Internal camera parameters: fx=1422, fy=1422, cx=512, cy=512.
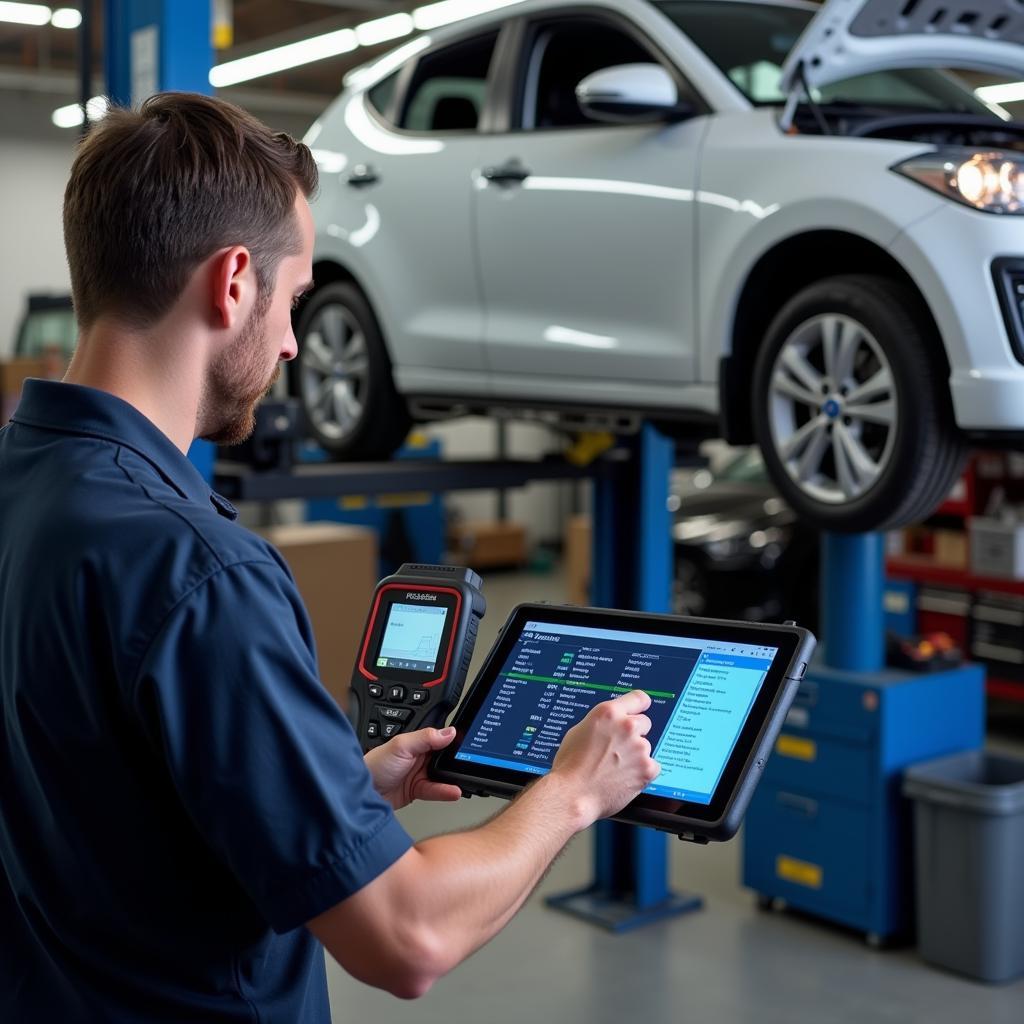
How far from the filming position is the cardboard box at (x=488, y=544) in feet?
38.5

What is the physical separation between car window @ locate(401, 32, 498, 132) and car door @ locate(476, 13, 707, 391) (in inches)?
13.8

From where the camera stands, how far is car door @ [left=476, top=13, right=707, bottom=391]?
343cm

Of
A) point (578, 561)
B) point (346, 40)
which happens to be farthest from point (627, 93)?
point (346, 40)

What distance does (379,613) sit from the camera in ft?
5.49

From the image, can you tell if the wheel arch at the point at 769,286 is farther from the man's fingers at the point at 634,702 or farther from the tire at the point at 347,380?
the man's fingers at the point at 634,702

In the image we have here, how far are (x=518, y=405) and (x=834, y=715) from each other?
1.56 m

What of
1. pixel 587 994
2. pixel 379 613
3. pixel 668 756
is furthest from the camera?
pixel 587 994

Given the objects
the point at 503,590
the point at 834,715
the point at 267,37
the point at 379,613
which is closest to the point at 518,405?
the point at 834,715

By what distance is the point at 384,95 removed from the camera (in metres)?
4.27

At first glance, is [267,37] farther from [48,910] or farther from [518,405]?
[48,910]

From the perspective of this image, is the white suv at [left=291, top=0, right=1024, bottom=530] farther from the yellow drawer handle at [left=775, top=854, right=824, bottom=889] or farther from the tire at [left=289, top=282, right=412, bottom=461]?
the yellow drawer handle at [left=775, top=854, right=824, bottom=889]

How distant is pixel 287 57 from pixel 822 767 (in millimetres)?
8829

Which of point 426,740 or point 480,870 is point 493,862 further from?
point 426,740

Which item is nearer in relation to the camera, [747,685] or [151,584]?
[151,584]
